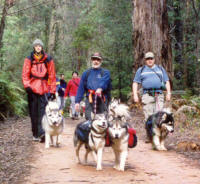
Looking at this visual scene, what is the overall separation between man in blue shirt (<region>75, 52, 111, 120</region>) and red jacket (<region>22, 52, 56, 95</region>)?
206 centimetres

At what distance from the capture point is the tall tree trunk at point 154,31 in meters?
13.9

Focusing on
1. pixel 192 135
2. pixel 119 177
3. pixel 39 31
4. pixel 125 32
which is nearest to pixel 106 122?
pixel 119 177

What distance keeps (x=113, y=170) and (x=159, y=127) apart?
7.59 ft

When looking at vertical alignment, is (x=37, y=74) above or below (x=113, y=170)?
above

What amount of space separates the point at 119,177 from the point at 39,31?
25.3 meters

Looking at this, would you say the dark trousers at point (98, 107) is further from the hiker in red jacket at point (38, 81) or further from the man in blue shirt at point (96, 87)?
the hiker in red jacket at point (38, 81)

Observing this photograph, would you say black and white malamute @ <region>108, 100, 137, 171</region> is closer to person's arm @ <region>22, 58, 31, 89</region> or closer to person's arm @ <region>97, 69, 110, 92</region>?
person's arm @ <region>97, 69, 110, 92</region>

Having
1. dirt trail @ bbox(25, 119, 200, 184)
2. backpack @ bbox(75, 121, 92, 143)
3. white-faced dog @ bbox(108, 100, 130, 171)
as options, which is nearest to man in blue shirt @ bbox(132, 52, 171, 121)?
dirt trail @ bbox(25, 119, 200, 184)

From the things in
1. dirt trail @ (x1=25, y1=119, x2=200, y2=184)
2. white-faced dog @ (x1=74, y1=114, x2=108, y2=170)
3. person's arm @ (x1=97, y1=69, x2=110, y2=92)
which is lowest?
dirt trail @ (x1=25, y1=119, x2=200, y2=184)

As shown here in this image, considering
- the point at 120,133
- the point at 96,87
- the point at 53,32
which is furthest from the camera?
the point at 53,32

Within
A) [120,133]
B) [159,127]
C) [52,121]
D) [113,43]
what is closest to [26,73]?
[52,121]

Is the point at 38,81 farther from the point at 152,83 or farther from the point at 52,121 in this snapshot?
the point at 152,83

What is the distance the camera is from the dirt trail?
539 centimetres

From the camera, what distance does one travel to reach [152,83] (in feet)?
27.3
